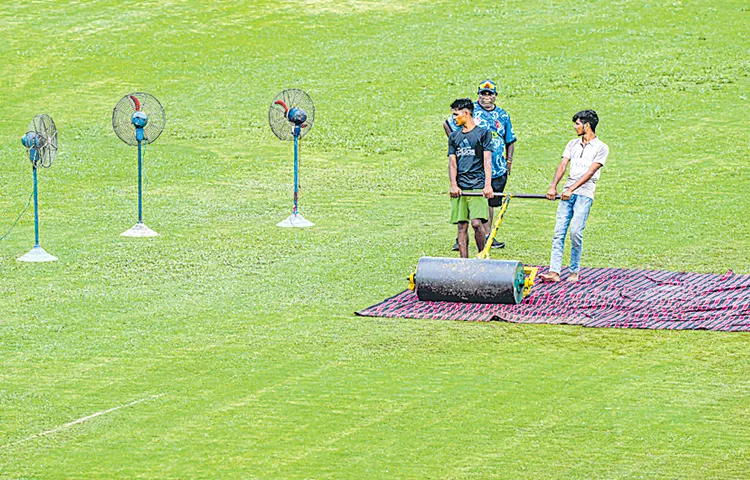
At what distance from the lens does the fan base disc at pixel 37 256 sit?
51.4 ft

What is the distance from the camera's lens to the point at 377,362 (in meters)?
11.0

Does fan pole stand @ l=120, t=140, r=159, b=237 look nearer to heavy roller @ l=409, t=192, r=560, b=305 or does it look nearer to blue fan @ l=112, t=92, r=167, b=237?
blue fan @ l=112, t=92, r=167, b=237

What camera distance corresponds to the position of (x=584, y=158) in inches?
556

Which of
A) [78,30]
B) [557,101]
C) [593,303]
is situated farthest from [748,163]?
[78,30]

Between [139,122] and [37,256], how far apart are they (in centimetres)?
257

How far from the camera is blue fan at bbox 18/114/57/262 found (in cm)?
1576

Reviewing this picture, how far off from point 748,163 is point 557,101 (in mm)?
6024

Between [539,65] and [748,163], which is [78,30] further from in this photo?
[748,163]

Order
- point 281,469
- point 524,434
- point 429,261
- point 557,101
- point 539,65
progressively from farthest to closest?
point 539,65 < point 557,101 < point 429,261 < point 524,434 < point 281,469

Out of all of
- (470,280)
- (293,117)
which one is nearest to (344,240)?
(293,117)

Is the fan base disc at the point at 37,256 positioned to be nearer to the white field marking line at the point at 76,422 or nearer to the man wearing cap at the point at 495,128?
the man wearing cap at the point at 495,128

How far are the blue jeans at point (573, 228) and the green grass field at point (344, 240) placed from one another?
1463mm

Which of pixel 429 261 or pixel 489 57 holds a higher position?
pixel 489 57

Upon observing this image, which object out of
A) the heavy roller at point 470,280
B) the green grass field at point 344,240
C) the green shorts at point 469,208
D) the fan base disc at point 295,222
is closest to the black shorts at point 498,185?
the green grass field at point 344,240
